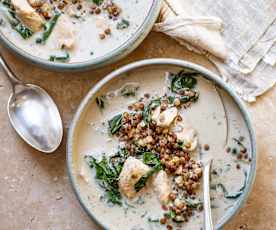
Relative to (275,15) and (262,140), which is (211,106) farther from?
(275,15)

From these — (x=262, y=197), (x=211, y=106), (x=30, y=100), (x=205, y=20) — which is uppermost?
(x=205, y=20)

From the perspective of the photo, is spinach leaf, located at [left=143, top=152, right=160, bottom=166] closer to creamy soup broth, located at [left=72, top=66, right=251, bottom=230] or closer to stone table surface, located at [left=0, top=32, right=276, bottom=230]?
creamy soup broth, located at [left=72, top=66, right=251, bottom=230]

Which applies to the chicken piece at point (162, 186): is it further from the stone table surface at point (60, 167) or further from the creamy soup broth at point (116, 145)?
the stone table surface at point (60, 167)

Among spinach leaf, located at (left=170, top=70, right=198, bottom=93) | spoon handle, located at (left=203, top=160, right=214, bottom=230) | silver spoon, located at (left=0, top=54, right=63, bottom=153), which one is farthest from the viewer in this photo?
silver spoon, located at (left=0, top=54, right=63, bottom=153)

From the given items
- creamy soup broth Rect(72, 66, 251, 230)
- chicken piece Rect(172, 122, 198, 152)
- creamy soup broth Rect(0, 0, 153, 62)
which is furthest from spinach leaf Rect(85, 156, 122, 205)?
creamy soup broth Rect(0, 0, 153, 62)

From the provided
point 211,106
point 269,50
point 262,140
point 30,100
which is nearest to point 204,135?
point 211,106

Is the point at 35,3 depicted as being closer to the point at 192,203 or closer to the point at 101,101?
the point at 101,101
